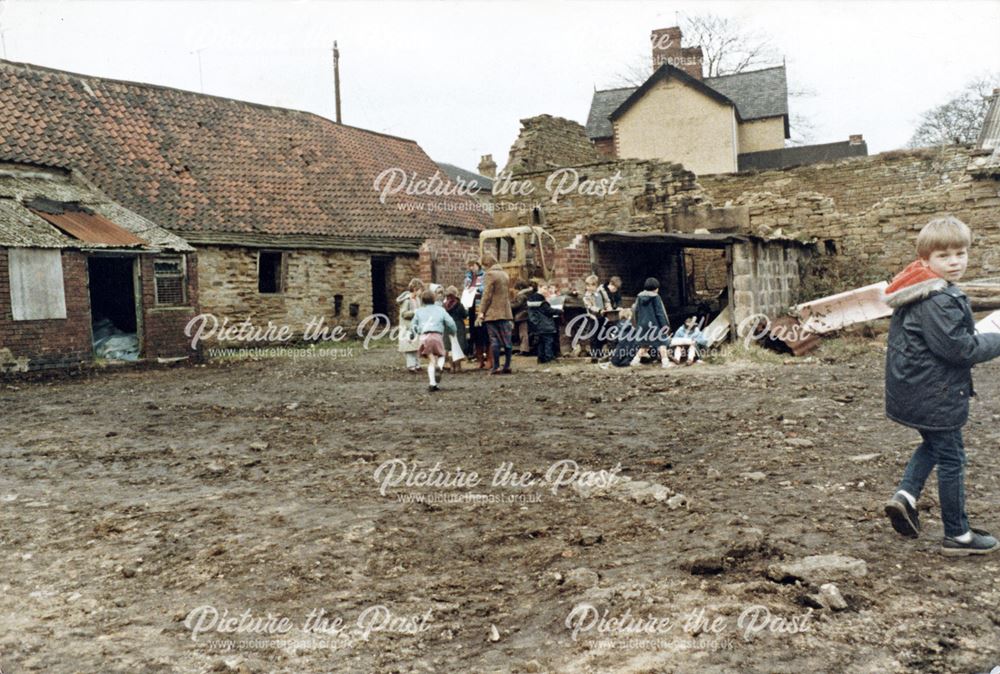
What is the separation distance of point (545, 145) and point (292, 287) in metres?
8.19

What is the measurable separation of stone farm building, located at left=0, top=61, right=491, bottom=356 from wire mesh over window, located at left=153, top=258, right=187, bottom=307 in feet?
1.63

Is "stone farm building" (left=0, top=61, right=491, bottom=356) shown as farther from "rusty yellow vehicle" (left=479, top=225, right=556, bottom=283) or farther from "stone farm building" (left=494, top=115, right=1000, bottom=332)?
"stone farm building" (left=494, top=115, right=1000, bottom=332)

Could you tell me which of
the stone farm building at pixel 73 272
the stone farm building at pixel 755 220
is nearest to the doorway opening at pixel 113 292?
the stone farm building at pixel 73 272

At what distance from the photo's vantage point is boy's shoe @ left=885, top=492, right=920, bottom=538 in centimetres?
440

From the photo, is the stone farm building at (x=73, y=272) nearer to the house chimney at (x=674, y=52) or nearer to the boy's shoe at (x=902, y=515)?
the boy's shoe at (x=902, y=515)

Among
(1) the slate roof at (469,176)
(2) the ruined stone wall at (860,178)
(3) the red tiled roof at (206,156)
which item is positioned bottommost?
(2) the ruined stone wall at (860,178)

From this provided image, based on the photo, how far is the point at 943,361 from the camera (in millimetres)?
4219

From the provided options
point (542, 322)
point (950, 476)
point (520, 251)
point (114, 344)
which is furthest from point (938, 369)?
point (114, 344)

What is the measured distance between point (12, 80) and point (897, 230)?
21.5 m

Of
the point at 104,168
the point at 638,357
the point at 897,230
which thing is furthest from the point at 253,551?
the point at 104,168

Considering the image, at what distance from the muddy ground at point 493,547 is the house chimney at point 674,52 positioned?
31131mm

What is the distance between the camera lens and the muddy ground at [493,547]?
3604 mm

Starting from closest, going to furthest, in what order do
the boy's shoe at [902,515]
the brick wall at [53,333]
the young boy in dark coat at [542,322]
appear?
the boy's shoe at [902,515]
the young boy in dark coat at [542,322]
the brick wall at [53,333]

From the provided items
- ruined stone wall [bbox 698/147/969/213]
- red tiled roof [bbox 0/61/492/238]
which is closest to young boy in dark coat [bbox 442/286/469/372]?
ruined stone wall [bbox 698/147/969/213]
